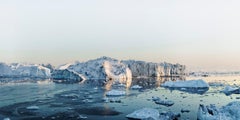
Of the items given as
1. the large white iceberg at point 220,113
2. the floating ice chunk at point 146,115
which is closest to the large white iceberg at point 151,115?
the floating ice chunk at point 146,115

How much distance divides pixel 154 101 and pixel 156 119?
750 centimetres

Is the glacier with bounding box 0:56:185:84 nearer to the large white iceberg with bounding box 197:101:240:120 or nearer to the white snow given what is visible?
the white snow

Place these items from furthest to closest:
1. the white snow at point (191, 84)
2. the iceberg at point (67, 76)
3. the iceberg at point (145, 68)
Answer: the iceberg at point (145, 68) < the iceberg at point (67, 76) < the white snow at point (191, 84)

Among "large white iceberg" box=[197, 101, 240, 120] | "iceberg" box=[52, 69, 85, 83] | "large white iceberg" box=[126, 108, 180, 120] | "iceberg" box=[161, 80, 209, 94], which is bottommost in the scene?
"large white iceberg" box=[126, 108, 180, 120]

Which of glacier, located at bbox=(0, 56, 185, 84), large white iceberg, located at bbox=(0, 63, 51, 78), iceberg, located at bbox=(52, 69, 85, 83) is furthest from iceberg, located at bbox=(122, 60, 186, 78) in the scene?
large white iceberg, located at bbox=(0, 63, 51, 78)

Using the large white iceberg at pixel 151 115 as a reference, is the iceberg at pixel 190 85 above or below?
above

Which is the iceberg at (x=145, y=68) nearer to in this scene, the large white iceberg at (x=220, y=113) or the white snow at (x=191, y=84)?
the white snow at (x=191, y=84)

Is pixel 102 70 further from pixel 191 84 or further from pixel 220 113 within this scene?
pixel 220 113

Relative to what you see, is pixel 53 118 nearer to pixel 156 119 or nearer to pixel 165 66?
pixel 156 119

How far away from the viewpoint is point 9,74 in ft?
212

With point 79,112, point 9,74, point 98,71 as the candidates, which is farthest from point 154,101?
point 9,74

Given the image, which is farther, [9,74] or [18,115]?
[9,74]

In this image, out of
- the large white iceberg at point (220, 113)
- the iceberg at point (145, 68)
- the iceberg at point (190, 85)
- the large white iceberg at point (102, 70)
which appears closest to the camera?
the large white iceberg at point (220, 113)

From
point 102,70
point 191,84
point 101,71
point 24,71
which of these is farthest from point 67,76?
point 191,84
